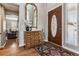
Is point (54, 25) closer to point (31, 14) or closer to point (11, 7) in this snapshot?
point (31, 14)

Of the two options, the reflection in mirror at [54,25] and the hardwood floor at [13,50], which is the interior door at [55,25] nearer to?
the reflection in mirror at [54,25]

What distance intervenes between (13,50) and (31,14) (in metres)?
0.65

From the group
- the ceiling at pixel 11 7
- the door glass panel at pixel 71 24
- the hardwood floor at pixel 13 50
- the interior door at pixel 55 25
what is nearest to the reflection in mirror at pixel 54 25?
the interior door at pixel 55 25

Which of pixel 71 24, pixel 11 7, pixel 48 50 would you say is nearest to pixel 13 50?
pixel 48 50

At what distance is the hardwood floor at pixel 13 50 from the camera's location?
65.9 inches

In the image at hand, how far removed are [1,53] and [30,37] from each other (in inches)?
20.6

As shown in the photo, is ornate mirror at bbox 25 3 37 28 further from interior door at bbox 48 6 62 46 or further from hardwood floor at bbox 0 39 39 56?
hardwood floor at bbox 0 39 39 56

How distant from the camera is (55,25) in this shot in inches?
68.7

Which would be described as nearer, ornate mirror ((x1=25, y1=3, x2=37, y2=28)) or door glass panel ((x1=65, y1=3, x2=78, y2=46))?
door glass panel ((x1=65, y1=3, x2=78, y2=46))

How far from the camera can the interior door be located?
170 centimetres

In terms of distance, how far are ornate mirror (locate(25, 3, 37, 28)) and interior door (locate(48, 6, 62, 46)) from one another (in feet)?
0.82

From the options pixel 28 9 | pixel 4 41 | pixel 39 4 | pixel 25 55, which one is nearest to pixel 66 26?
pixel 39 4

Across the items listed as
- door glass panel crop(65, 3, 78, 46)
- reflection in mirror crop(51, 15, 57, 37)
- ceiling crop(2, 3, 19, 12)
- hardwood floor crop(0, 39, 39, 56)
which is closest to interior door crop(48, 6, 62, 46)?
reflection in mirror crop(51, 15, 57, 37)

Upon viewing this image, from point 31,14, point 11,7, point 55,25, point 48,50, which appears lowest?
point 48,50
